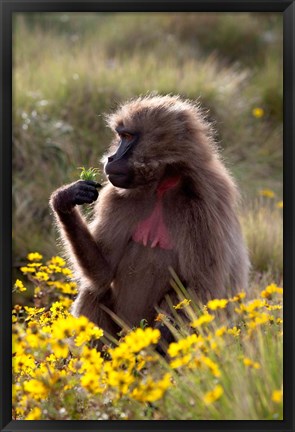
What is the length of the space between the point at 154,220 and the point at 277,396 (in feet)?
5.11

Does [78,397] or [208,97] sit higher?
[208,97]

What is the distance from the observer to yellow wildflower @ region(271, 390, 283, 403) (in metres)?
3.38

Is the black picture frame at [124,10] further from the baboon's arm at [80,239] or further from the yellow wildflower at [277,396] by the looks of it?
the baboon's arm at [80,239]

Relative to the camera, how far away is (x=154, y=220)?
4.74 m

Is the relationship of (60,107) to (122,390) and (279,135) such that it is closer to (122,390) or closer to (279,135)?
(279,135)

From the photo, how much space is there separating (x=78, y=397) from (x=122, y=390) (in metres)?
0.46

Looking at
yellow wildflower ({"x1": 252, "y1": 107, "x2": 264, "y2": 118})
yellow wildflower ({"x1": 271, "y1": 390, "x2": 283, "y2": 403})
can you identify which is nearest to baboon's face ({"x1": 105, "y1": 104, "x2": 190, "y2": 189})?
yellow wildflower ({"x1": 271, "y1": 390, "x2": 283, "y2": 403})

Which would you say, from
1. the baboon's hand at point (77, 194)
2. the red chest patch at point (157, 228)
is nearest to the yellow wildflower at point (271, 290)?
the red chest patch at point (157, 228)

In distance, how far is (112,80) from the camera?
30.7 feet

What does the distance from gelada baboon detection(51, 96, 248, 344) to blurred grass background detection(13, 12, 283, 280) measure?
6.54 ft

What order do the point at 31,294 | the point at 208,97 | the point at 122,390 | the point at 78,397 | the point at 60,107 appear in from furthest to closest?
the point at 208,97
the point at 60,107
the point at 31,294
the point at 78,397
the point at 122,390

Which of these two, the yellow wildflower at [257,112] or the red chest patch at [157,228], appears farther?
the yellow wildflower at [257,112]

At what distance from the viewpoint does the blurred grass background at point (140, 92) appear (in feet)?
26.5

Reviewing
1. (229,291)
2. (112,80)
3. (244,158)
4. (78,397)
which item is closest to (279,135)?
(244,158)
